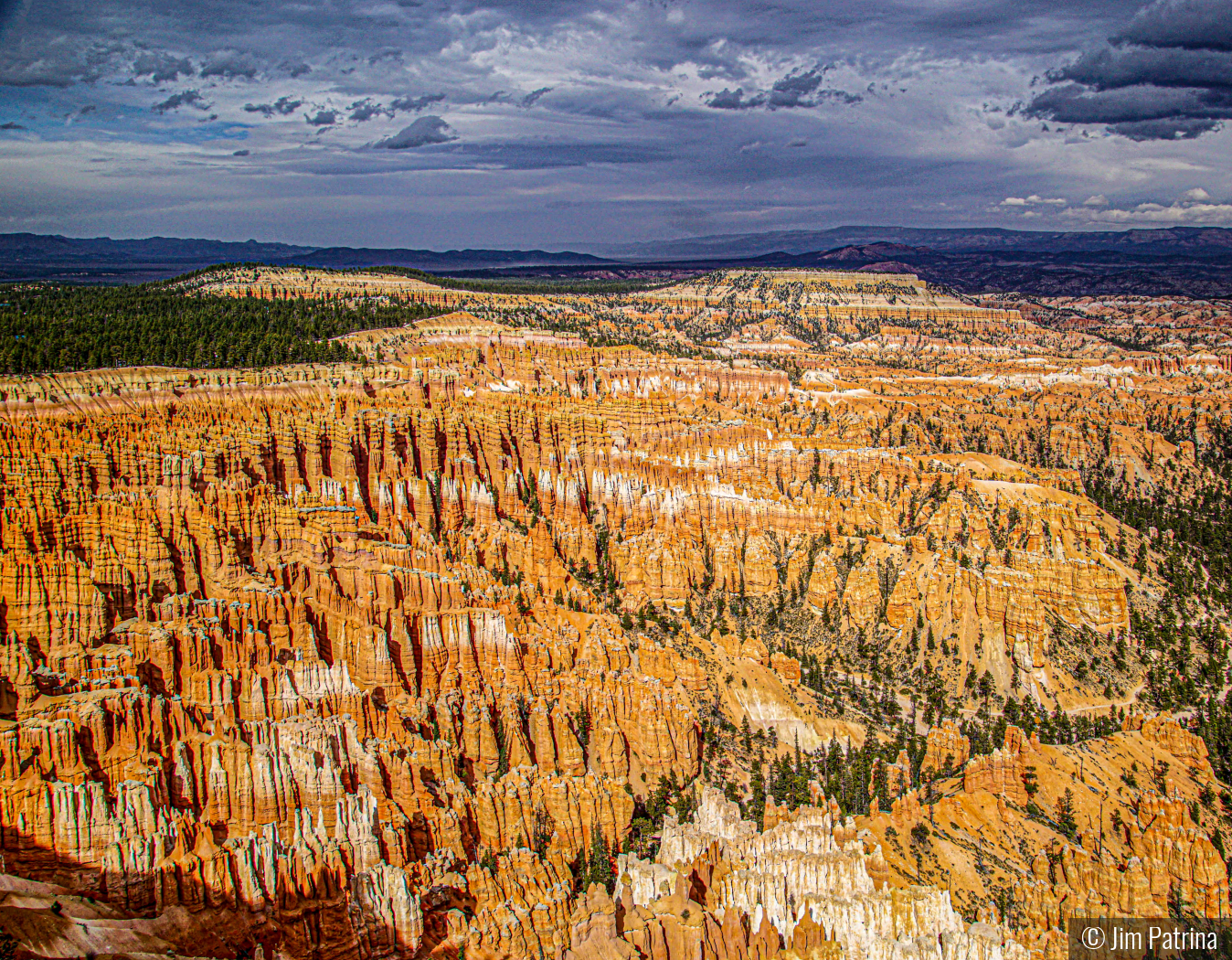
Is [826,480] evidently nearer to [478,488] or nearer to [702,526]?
[702,526]

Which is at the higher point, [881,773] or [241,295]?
[241,295]

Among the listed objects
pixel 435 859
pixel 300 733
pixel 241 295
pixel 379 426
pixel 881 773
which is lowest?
pixel 881 773

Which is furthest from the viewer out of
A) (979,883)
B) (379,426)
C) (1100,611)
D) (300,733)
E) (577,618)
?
(379,426)

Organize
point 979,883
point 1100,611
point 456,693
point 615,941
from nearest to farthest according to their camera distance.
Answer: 1. point 615,941
2. point 979,883
3. point 456,693
4. point 1100,611

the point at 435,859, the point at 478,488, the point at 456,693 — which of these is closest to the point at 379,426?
the point at 478,488

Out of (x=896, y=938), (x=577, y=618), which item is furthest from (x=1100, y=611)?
(x=896, y=938)

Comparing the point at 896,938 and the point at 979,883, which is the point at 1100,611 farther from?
the point at 896,938

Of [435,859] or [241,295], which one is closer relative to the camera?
[435,859]
